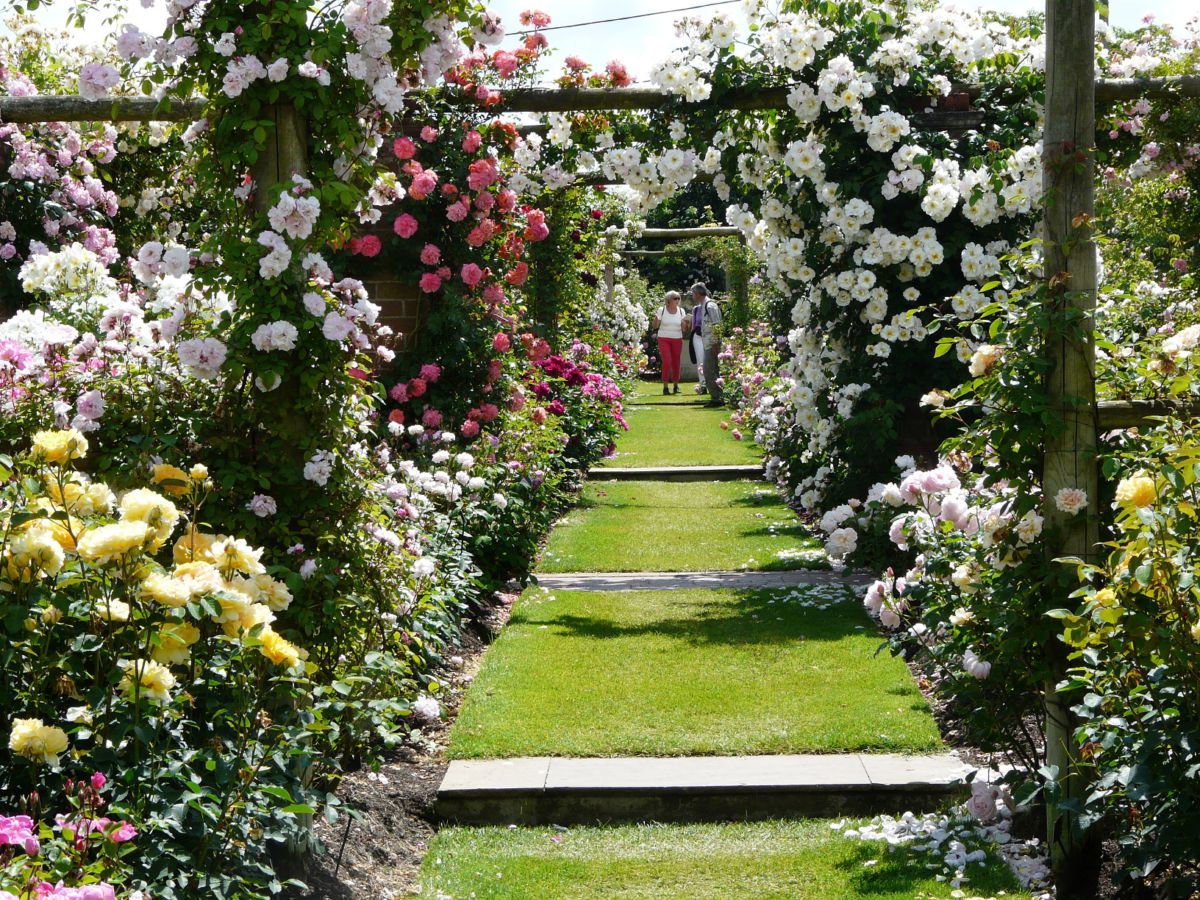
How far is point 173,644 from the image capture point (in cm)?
269

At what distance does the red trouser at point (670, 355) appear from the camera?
21.0 m

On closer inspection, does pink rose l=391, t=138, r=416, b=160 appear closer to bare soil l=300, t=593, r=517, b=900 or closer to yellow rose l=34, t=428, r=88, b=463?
bare soil l=300, t=593, r=517, b=900

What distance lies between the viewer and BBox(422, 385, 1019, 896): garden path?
410 centimetres

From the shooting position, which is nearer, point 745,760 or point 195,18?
point 195,18

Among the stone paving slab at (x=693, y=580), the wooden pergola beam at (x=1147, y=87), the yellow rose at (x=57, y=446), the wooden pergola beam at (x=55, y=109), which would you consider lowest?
the stone paving slab at (x=693, y=580)

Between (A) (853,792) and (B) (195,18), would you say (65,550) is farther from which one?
(A) (853,792)

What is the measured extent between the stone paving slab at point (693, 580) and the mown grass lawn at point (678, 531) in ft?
0.41

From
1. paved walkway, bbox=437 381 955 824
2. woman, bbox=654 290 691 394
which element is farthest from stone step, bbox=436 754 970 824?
woman, bbox=654 290 691 394

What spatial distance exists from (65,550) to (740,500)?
8.41m

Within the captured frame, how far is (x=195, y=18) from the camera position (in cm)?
393

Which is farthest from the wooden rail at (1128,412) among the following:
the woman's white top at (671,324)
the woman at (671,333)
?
the woman's white top at (671,324)

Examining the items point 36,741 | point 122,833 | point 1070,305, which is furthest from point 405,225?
point 122,833

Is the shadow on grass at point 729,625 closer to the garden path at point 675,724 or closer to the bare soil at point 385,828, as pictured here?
the garden path at point 675,724

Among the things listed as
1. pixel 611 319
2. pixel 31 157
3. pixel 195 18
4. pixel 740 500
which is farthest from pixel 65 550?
pixel 611 319
